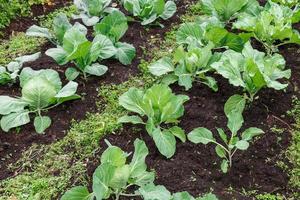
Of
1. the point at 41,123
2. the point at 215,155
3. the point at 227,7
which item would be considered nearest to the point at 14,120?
the point at 41,123

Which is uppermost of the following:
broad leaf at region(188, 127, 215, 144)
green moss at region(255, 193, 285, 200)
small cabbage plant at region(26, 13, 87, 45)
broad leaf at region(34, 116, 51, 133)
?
small cabbage plant at region(26, 13, 87, 45)

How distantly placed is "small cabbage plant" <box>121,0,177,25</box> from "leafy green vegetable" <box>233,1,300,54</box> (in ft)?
2.50

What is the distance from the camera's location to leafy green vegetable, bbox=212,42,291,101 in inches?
141

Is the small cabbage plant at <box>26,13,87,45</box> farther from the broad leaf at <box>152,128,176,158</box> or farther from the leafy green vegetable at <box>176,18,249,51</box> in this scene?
the broad leaf at <box>152,128,176,158</box>

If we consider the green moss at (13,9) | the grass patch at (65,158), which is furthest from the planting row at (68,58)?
the green moss at (13,9)

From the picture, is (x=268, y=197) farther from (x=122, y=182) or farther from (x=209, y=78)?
(x=209, y=78)

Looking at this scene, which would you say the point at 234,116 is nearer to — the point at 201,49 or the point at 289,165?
the point at 289,165

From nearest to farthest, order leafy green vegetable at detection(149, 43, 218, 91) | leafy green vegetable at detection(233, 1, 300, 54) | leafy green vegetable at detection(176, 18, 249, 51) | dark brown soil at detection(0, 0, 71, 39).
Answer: leafy green vegetable at detection(149, 43, 218, 91), leafy green vegetable at detection(176, 18, 249, 51), leafy green vegetable at detection(233, 1, 300, 54), dark brown soil at detection(0, 0, 71, 39)

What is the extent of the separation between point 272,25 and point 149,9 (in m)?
1.19

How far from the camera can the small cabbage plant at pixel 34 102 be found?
3.59m

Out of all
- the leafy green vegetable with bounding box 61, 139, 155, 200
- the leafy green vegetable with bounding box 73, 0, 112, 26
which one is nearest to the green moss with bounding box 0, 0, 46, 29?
the leafy green vegetable with bounding box 73, 0, 112, 26

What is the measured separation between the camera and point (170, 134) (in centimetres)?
339

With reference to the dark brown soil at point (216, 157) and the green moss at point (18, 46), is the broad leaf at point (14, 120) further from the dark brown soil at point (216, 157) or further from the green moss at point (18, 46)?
the green moss at point (18, 46)

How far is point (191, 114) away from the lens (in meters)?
3.70
